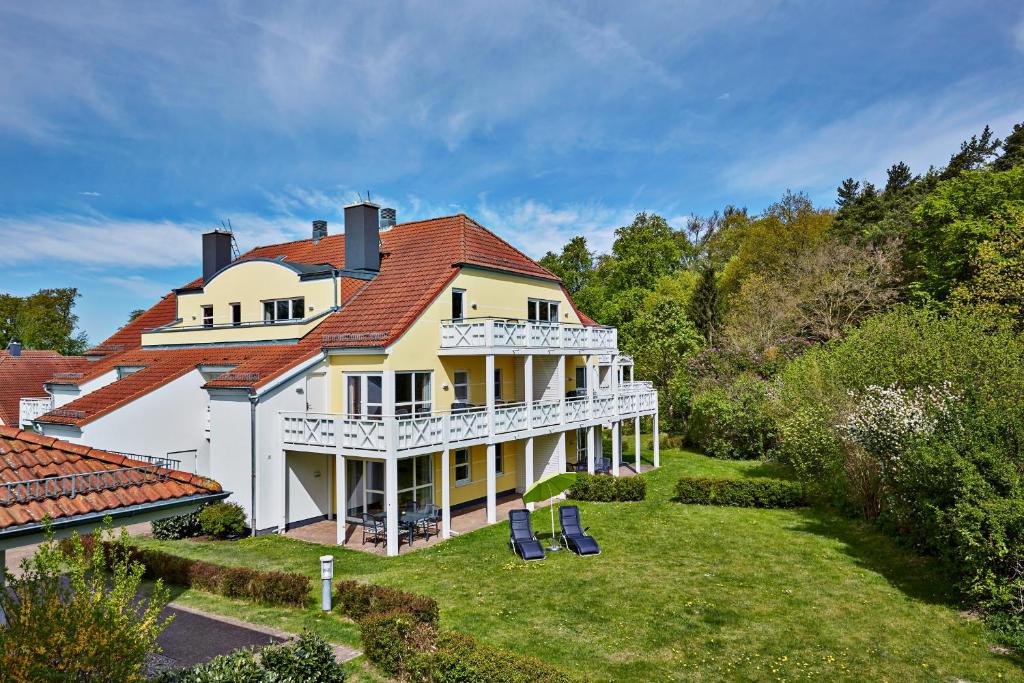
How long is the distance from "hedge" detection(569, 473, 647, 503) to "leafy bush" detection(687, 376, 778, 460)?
36.3ft

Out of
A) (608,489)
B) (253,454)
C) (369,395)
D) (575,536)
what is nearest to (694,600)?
(575,536)

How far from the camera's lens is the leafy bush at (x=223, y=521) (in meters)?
17.1

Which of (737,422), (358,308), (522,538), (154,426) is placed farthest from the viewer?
(737,422)

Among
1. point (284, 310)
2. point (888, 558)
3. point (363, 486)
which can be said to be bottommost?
point (888, 558)

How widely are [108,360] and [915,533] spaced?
2882 centimetres

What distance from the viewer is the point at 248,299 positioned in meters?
23.4

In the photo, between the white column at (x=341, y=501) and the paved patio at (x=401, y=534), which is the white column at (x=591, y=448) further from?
the white column at (x=341, y=501)

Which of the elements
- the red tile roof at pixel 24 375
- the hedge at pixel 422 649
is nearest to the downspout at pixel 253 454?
the hedge at pixel 422 649

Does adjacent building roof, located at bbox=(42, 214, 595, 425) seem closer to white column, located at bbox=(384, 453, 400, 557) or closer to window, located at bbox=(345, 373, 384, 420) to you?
window, located at bbox=(345, 373, 384, 420)

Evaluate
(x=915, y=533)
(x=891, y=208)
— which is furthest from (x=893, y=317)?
(x=891, y=208)

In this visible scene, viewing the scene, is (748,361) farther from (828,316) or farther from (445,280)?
(445,280)

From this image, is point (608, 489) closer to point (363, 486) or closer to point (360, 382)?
point (363, 486)

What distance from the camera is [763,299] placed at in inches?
1662

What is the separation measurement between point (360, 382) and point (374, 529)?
4374mm
